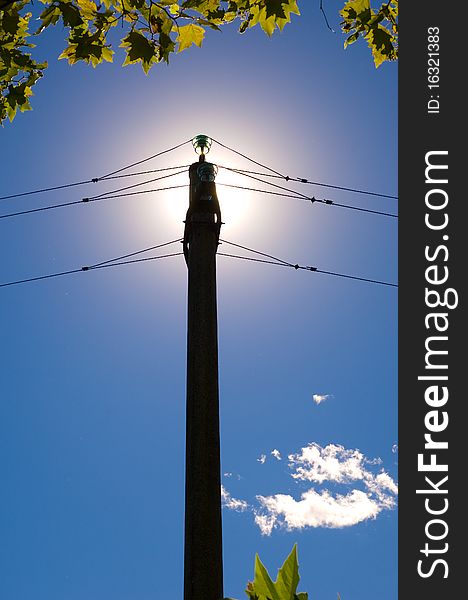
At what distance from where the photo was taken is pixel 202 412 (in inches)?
215

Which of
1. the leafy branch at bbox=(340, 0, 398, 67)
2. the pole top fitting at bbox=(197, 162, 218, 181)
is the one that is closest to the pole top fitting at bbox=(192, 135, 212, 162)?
the pole top fitting at bbox=(197, 162, 218, 181)

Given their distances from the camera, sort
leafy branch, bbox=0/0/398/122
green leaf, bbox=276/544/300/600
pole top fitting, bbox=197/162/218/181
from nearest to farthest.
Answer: green leaf, bbox=276/544/300/600, leafy branch, bbox=0/0/398/122, pole top fitting, bbox=197/162/218/181

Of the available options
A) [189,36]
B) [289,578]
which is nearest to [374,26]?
[189,36]

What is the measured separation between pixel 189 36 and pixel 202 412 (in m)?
3.21

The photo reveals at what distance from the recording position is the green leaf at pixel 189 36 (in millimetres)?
3158

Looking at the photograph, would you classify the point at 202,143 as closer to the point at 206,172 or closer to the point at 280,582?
the point at 206,172

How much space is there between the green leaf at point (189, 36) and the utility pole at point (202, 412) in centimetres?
300

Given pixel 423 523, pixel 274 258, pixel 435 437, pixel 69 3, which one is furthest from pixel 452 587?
pixel 274 258

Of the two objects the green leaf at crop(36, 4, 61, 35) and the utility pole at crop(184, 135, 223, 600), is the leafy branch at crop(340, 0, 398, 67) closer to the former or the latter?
the green leaf at crop(36, 4, 61, 35)

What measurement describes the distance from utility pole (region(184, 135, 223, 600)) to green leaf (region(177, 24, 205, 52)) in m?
3.00

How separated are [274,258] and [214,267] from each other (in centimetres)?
235

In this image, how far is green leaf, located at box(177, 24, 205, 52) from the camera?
124 inches

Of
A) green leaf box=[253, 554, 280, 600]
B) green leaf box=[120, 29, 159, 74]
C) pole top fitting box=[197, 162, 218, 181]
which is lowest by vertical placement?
green leaf box=[253, 554, 280, 600]

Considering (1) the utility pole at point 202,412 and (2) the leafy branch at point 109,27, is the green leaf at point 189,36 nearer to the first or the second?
(2) the leafy branch at point 109,27
